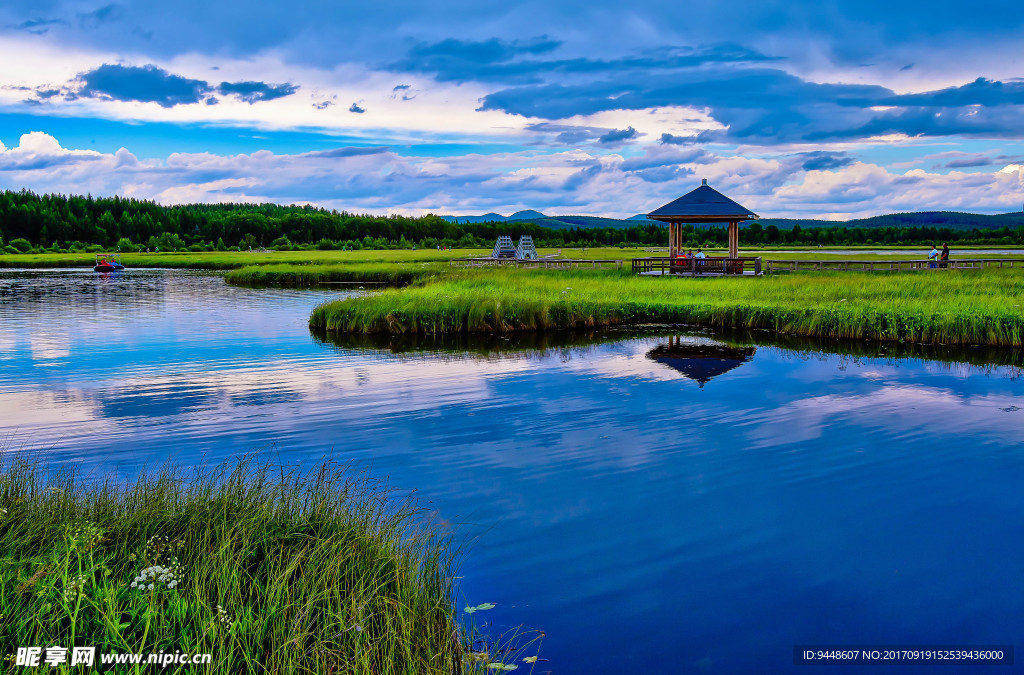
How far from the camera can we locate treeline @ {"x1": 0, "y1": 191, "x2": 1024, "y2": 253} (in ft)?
355

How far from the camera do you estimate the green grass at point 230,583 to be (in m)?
4.25

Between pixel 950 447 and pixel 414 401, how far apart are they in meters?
8.75

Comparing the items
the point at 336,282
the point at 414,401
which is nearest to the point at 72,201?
the point at 336,282

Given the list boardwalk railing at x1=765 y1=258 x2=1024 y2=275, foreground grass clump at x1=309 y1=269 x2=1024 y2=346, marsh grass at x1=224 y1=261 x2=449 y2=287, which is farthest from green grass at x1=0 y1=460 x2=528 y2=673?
marsh grass at x1=224 y1=261 x2=449 y2=287

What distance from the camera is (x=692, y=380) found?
15445 mm

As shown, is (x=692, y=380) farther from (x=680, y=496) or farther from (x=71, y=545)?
(x=71, y=545)

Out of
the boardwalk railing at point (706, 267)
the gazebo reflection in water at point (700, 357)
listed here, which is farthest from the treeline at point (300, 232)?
the gazebo reflection in water at point (700, 357)

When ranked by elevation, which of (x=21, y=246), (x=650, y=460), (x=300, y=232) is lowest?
(x=650, y=460)

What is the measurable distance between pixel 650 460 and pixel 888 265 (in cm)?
3445

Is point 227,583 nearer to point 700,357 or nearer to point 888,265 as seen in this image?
point 700,357

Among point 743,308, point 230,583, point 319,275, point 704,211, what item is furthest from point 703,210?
point 230,583

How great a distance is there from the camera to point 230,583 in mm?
4848

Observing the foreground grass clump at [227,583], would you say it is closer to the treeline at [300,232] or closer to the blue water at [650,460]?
the blue water at [650,460]

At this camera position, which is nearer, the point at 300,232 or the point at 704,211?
the point at 704,211
